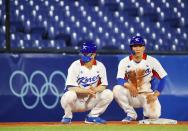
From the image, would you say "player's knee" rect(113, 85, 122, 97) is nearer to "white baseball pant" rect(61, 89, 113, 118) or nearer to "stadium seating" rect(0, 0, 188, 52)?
"white baseball pant" rect(61, 89, 113, 118)

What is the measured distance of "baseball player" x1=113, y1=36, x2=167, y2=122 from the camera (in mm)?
9000

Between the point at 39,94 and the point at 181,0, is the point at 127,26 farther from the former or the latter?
the point at 39,94

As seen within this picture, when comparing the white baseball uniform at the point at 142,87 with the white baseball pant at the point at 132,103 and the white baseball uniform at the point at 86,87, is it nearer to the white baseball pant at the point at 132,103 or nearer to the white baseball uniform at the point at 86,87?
the white baseball pant at the point at 132,103

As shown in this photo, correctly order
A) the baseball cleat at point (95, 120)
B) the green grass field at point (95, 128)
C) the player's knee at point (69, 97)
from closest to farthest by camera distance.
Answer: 1. the green grass field at point (95, 128)
2. the player's knee at point (69, 97)
3. the baseball cleat at point (95, 120)

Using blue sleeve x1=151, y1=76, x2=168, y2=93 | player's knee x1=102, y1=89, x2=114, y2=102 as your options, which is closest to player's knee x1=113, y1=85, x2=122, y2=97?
player's knee x1=102, y1=89, x2=114, y2=102

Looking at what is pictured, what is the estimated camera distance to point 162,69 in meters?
9.04

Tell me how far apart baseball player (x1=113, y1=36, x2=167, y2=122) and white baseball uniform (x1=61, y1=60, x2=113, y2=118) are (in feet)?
0.78

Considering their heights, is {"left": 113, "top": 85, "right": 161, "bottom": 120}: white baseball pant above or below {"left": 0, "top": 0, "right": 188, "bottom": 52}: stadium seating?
below

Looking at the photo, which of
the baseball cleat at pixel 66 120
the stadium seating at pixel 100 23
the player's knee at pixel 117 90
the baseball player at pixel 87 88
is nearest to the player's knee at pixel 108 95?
the baseball player at pixel 87 88

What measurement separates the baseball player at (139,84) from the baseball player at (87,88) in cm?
24

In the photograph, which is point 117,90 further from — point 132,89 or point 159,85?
point 159,85

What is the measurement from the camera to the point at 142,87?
9078mm

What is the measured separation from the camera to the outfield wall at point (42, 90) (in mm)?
8922

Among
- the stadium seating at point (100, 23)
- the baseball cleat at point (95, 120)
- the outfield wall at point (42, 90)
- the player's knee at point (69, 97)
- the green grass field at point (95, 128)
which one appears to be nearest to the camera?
the green grass field at point (95, 128)
